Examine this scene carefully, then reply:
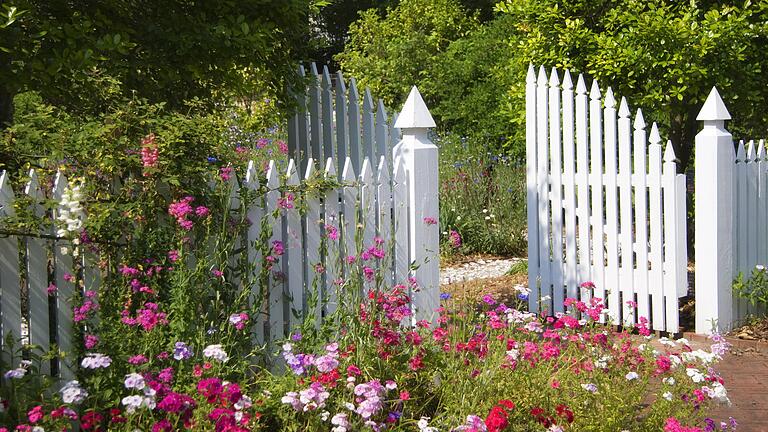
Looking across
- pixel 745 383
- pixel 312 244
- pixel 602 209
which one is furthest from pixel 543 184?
pixel 312 244

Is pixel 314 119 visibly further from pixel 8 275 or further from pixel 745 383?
pixel 8 275

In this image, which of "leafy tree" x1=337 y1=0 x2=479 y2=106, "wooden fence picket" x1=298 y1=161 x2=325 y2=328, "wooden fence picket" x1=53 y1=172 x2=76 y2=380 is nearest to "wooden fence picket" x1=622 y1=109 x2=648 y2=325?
"wooden fence picket" x1=298 y1=161 x2=325 y2=328

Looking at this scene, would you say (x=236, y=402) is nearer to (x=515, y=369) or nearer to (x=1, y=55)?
(x=515, y=369)

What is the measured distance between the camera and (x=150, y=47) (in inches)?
215

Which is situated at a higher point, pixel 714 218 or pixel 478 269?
pixel 714 218

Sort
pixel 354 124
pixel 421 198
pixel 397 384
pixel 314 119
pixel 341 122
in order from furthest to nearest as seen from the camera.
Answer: pixel 314 119
pixel 341 122
pixel 354 124
pixel 421 198
pixel 397 384

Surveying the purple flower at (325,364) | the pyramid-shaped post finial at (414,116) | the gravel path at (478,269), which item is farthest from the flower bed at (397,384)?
the gravel path at (478,269)

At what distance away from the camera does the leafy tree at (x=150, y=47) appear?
4.47 meters

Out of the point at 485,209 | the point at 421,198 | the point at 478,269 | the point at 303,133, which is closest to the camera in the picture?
the point at 421,198

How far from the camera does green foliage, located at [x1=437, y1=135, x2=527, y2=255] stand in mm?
9172

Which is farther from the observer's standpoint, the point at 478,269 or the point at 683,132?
the point at 478,269

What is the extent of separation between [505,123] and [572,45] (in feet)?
13.4

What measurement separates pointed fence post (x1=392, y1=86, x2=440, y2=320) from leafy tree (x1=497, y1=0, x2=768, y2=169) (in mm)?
3155

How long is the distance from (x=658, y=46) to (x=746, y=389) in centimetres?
298
